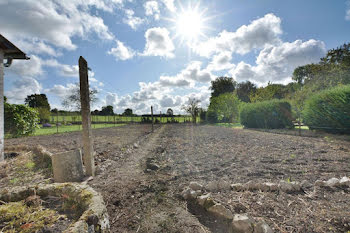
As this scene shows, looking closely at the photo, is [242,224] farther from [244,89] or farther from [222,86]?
[244,89]

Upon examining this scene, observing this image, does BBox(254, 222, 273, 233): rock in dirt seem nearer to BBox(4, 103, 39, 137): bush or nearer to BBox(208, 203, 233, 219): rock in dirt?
BBox(208, 203, 233, 219): rock in dirt

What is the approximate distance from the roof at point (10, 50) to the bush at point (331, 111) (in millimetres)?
15025

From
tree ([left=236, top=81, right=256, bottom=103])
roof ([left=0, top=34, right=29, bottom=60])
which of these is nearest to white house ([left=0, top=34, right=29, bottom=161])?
roof ([left=0, top=34, right=29, bottom=60])

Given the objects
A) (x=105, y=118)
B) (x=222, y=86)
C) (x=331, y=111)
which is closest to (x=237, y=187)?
(x=331, y=111)

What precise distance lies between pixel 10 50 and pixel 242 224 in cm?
813

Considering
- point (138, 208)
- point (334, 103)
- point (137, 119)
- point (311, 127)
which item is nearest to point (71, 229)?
point (138, 208)

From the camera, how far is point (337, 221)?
74.4 inches

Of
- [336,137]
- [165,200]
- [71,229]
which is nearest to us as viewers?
[71,229]

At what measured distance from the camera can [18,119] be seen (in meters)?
10.8

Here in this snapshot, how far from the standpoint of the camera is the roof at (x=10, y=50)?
5349 mm

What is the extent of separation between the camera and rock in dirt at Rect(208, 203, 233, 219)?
204 cm

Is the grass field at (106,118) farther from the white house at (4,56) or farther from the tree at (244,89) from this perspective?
the tree at (244,89)

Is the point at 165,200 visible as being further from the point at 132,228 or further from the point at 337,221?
the point at 337,221

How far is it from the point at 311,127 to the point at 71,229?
1440cm
